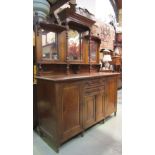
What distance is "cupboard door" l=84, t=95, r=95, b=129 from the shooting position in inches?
95.1

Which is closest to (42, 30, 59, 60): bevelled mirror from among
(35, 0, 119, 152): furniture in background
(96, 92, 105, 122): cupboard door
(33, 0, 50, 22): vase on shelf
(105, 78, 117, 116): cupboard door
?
(35, 0, 119, 152): furniture in background

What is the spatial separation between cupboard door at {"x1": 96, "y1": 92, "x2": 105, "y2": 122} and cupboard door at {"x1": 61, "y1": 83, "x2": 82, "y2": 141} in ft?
1.62

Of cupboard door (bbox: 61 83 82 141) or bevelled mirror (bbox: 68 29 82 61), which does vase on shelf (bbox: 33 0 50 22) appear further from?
cupboard door (bbox: 61 83 82 141)

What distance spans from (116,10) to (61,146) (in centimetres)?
630

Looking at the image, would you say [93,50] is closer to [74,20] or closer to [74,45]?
[74,45]

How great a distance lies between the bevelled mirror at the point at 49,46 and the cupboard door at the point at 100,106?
1.04 metres
